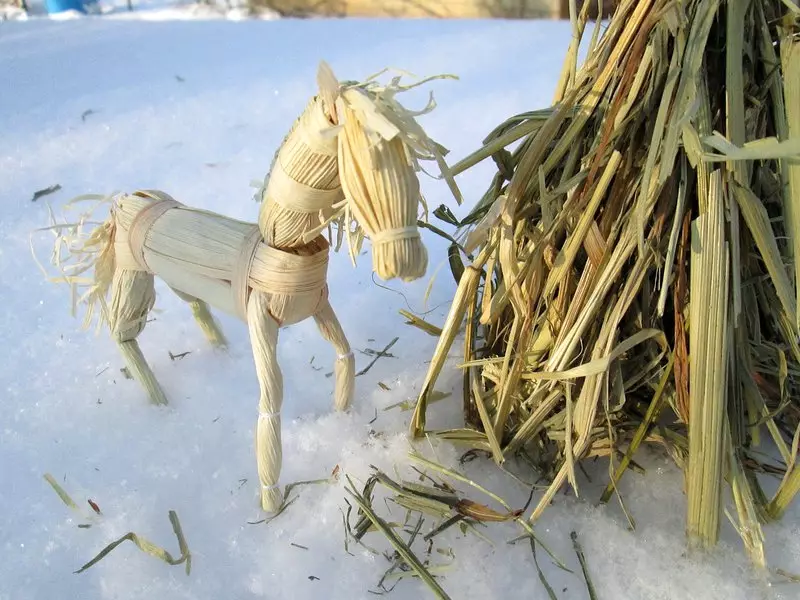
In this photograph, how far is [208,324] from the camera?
27.7 inches

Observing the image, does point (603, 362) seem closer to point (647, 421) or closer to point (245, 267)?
point (647, 421)

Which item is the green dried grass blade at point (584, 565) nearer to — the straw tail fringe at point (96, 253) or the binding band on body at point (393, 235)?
the binding band on body at point (393, 235)

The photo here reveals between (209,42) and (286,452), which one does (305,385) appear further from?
(209,42)

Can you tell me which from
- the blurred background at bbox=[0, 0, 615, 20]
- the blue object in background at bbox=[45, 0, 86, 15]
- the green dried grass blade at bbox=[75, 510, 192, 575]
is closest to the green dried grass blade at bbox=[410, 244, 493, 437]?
the green dried grass blade at bbox=[75, 510, 192, 575]

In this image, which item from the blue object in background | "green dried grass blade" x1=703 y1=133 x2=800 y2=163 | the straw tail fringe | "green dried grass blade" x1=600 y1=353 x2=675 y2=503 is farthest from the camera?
the blue object in background

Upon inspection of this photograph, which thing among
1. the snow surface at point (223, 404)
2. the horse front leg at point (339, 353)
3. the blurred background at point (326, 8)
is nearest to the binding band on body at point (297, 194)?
the horse front leg at point (339, 353)

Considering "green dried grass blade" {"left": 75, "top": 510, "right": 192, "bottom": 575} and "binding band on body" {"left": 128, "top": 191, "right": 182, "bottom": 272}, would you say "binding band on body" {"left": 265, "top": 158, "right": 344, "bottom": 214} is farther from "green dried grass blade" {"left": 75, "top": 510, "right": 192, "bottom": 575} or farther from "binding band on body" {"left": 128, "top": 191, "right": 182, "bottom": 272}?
"green dried grass blade" {"left": 75, "top": 510, "right": 192, "bottom": 575}

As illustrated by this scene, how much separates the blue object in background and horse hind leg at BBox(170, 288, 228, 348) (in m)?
0.94

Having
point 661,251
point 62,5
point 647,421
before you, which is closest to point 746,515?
point 647,421

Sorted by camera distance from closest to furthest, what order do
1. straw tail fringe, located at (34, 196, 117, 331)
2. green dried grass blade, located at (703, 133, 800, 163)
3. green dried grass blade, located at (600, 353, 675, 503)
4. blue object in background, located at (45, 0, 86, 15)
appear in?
green dried grass blade, located at (703, 133, 800, 163)
green dried grass blade, located at (600, 353, 675, 503)
straw tail fringe, located at (34, 196, 117, 331)
blue object in background, located at (45, 0, 86, 15)

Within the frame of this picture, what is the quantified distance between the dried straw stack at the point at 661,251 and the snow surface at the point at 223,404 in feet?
0.17

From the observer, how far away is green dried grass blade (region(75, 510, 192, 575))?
0.51 m

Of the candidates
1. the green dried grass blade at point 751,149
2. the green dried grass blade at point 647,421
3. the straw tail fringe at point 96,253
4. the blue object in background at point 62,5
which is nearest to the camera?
the green dried grass blade at point 751,149

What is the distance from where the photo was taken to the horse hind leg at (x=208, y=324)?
27.0 inches
